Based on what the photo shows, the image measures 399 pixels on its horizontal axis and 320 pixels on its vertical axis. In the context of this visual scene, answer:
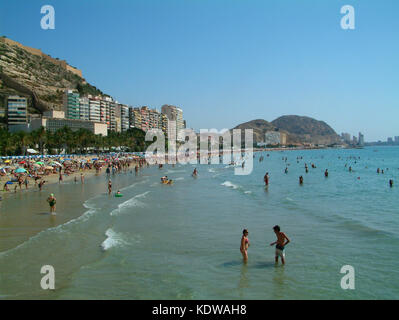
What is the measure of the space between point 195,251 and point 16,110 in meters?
90.2

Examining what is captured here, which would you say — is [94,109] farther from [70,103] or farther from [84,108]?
[70,103]

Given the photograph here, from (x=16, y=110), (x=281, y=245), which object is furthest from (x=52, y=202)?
(x=16, y=110)

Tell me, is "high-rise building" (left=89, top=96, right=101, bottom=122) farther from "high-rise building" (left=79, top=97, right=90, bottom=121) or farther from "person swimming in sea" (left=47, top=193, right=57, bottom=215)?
"person swimming in sea" (left=47, top=193, right=57, bottom=215)

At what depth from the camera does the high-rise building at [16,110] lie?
8644 cm

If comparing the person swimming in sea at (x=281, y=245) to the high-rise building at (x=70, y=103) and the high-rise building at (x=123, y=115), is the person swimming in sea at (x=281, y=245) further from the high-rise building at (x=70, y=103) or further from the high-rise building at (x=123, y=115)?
the high-rise building at (x=123, y=115)

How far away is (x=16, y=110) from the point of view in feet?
286

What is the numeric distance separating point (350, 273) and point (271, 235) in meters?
4.58

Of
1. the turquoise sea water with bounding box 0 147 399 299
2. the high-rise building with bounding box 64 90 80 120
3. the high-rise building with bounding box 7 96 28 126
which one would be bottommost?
the turquoise sea water with bounding box 0 147 399 299

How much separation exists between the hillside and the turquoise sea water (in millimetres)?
88620

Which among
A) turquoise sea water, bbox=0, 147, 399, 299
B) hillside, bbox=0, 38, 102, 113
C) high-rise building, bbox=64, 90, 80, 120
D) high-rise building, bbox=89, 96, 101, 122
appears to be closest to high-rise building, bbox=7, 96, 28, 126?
hillside, bbox=0, 38, 102, 113

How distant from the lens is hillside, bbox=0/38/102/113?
9988 cm
